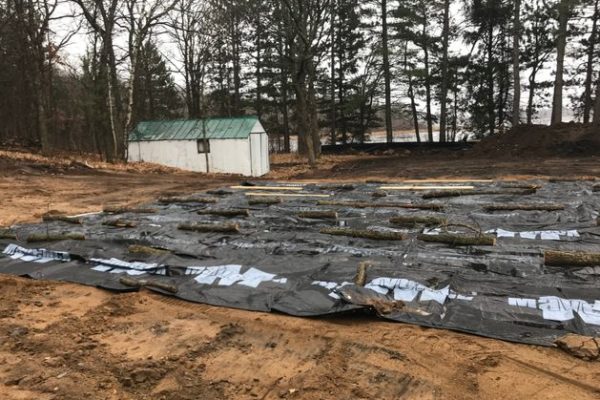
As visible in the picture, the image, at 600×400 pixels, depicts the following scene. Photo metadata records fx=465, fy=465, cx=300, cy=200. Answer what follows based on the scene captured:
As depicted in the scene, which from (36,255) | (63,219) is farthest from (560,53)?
(36,255)

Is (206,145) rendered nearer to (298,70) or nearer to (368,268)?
(298,70)

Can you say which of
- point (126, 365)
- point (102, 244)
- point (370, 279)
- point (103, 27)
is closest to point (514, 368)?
point (370, 279)

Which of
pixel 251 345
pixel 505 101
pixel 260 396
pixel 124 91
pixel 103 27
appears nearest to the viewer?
pixel 260 396

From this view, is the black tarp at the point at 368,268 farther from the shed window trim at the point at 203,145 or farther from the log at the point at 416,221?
the shed window trim at the point at 203,145

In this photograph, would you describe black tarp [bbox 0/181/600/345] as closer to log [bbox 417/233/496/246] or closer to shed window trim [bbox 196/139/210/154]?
log [bbox 417/233/496/246]

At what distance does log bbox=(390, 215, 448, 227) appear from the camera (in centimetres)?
697

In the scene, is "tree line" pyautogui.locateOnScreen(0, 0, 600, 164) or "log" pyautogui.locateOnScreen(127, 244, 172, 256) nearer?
"log" pyautogui.locateOnScreen(127, 244, 172, 256)

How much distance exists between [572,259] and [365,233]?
2502 mm

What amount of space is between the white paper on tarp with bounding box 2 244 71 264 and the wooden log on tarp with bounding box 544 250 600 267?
5975mm

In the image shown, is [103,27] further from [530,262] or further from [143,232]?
[530,262]

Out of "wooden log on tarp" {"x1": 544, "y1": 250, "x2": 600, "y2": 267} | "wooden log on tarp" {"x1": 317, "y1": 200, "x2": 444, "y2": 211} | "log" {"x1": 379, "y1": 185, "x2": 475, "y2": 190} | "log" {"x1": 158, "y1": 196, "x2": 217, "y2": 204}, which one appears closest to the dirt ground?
"wooden log on tarp" {"x1": 544, "y1": 250, "x2": 600, "y2": 267}

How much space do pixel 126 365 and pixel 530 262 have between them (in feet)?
13.9

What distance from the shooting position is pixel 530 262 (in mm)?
5168

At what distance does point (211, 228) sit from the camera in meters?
7.25
